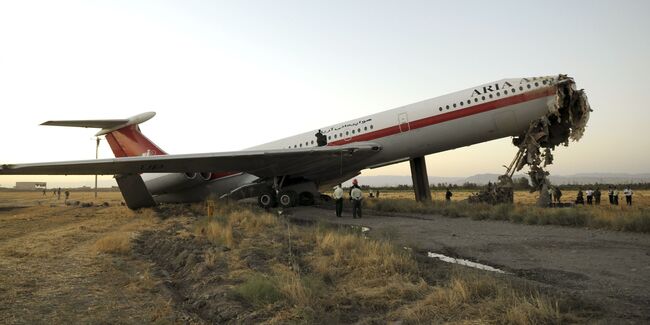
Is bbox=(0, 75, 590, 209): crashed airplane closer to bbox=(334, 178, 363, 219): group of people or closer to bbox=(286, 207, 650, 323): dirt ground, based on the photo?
bbox=(334, 178, 363, 219): group of people

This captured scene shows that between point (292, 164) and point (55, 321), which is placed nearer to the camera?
point (55, 321)

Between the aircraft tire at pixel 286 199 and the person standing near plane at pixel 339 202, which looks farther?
the aircraft tire at pixel 286 199

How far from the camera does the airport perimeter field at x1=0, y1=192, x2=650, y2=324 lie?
209 inches

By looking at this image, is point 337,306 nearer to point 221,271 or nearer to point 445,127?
point 221,271

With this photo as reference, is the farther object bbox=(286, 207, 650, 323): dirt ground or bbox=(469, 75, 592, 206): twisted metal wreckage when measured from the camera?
bbox=(469, 75, 592, 206): twisted metal wreckage

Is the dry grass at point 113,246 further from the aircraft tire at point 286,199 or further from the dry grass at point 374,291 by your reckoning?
the aircraft tire at point 286,199

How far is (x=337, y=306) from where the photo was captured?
18.6 ft

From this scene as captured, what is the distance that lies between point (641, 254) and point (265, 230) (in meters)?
9.90

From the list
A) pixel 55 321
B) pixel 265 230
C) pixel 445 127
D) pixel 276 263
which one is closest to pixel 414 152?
pixel 445 127

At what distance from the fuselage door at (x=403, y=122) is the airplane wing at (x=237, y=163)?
→ 148 cm

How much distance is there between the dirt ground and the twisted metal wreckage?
5648mm

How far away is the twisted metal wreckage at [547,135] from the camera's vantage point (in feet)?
61.4

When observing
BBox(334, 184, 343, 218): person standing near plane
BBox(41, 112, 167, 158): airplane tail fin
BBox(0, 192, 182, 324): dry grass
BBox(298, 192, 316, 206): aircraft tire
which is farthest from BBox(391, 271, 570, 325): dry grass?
BBox(41, 112, 167, 158): airplane tail fin

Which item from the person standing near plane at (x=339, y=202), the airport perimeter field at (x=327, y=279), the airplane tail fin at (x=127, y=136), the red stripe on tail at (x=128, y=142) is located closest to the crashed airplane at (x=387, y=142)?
the airplane tail fin at (x=127, y=136)
